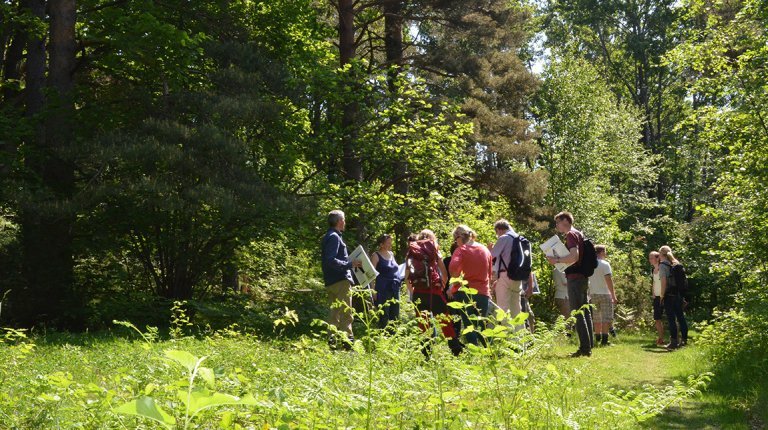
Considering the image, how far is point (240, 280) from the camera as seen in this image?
1892cm

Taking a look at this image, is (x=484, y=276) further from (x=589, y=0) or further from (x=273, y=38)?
(x=589, y=0)

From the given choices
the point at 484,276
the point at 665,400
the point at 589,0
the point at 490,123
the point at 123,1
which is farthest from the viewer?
the point at 589,0

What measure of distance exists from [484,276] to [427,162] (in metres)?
9.03

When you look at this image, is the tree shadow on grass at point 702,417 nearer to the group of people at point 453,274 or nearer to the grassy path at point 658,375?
the grassy path at point 658,375

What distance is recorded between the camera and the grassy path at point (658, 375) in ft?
22.1

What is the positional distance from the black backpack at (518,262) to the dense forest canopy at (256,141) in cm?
303

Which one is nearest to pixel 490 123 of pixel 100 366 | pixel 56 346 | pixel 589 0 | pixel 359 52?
pixel 359 52

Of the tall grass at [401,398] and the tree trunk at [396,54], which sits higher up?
the tree trunk at [396,54]

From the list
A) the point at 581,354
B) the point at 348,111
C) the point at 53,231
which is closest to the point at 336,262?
the point at 581,354

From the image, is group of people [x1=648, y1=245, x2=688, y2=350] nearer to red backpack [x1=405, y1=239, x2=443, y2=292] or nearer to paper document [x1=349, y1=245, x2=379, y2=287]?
red backpack [x1=405, y1=239, x2=443, y2=292]

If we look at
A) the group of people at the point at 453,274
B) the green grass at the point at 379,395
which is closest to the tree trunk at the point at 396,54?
the group of people at the point at 453,274

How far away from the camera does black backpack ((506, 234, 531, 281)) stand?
1098 cm

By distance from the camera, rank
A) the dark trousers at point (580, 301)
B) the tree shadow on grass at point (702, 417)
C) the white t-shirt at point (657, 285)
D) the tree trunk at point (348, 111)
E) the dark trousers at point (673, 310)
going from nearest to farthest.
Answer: the tree shadow on grass at point (702, 417) → the dark trousers at point (580, 301) → the dark trousers at point (673, 310) → the white t-shirt at point (657, 285) → the tree trunk at point (348, 111)

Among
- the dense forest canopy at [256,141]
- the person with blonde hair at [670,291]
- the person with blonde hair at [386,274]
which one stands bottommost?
the person with blonde hair at [670,291]
